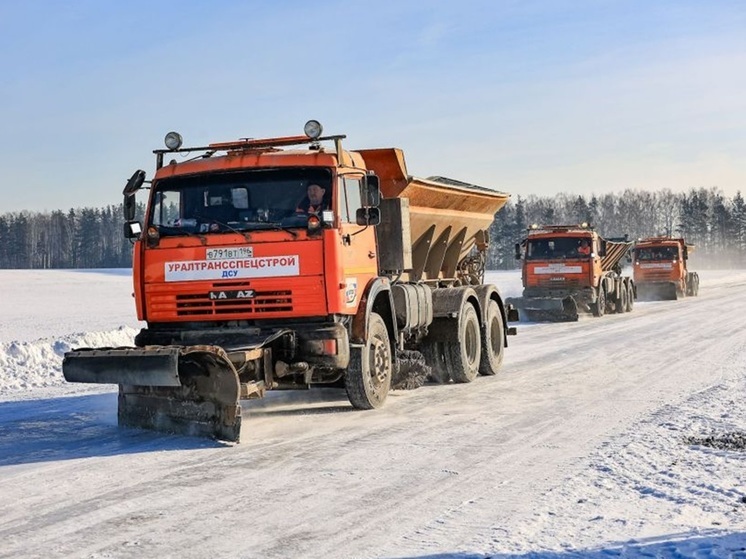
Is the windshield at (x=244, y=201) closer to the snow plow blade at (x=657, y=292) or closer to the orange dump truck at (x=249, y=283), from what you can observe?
the orange dump truck at (x=249, y=283)

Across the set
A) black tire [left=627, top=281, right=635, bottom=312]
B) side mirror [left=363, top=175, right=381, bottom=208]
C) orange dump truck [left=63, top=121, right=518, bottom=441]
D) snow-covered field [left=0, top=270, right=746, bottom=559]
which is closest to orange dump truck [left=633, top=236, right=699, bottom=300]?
black tire [left=627, top=281, right=635, bottom=312]

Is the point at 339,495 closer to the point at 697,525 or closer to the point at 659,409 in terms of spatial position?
the point at 697,525

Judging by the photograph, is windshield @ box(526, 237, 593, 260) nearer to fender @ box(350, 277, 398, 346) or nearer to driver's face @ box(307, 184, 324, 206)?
fender @ box(350, 277, 398, 346)

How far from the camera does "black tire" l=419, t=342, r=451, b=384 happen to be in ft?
39.0

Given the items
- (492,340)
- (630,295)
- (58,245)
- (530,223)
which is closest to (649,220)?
(530,223)

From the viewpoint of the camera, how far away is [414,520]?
17.2ft

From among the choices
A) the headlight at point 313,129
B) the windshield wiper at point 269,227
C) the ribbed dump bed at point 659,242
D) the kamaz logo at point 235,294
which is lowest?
the kamaz logo at point 235,294

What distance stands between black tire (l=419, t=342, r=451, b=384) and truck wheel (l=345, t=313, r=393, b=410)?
2105 millimetres

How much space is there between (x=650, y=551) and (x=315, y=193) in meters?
5.10

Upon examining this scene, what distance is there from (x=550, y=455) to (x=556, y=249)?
18.3 metres

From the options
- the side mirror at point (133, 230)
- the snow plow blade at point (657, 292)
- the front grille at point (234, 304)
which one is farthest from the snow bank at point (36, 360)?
the snow plow blade at point (657, 292)

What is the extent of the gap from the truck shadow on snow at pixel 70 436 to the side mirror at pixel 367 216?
272cm

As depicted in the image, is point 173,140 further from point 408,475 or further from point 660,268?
point 660,268

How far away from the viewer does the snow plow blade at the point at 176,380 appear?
7.35m
